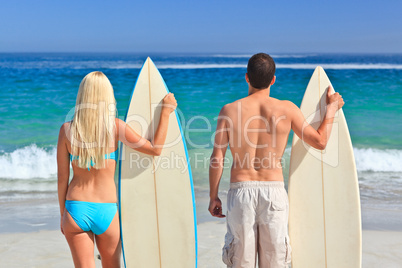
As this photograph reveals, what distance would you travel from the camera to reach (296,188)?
2791mm

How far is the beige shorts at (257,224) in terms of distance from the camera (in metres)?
2.28

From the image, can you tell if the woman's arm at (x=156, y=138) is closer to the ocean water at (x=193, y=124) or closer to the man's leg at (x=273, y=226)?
the man's leg at (x=273, y=226)

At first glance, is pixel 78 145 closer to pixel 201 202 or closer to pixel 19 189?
pixel 201 202

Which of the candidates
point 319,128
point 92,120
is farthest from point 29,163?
point 319,128

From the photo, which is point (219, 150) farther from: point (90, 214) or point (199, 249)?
point (199, 249)

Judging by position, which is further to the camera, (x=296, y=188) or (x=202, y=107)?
(x=202, y=107)

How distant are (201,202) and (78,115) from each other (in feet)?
9.63

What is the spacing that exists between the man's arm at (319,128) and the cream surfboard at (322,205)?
0.07 m

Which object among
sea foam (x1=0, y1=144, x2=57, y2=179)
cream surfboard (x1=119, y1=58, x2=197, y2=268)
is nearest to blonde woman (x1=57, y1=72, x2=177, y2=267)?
cream surfboard (x1=119, y1=58, x2=197, y2=268)

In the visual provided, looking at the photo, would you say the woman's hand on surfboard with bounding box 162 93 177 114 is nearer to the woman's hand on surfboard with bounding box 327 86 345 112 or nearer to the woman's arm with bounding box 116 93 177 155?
the woman's arm with bounding box 116 93 177 155

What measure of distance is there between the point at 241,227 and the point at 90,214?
2.56 feet

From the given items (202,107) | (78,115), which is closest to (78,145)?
(78,115)

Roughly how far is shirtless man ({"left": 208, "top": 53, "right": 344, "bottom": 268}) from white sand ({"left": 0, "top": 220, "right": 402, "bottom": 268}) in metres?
1.09

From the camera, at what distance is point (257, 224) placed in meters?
2.33
